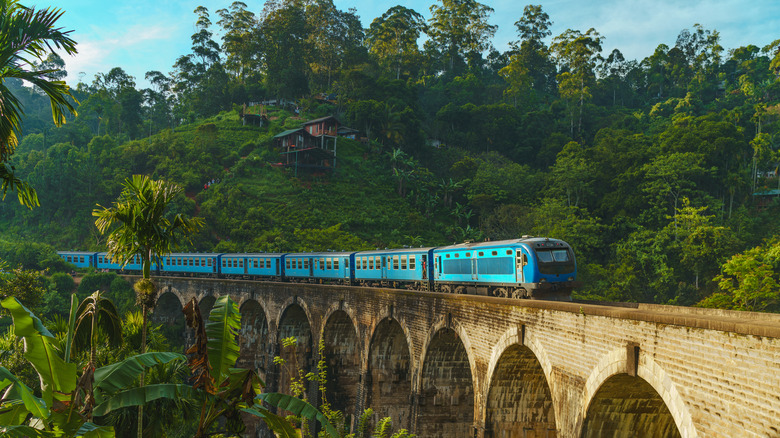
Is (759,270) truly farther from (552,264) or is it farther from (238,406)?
(238,406)

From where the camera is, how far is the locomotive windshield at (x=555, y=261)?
1631cm

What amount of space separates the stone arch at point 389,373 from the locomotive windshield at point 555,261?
740cm

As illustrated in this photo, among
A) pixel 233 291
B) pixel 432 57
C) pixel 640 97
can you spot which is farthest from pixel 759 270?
pixel 432 57

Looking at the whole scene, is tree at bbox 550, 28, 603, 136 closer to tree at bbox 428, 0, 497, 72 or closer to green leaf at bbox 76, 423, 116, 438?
tree at bbox 428, 0, 497, 72

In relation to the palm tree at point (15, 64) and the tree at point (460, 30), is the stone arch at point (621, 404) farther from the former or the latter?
the tree at point (460, 30)

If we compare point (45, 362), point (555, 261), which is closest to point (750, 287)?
point (555, 261)

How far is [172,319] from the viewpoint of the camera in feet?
142

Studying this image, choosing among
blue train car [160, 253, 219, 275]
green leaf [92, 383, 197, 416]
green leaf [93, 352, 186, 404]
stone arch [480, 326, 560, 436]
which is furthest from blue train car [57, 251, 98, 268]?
green leaf [93, 352, 186, 404]

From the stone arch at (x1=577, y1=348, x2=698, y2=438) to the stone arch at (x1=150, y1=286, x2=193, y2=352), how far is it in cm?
3353

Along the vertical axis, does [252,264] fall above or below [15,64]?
below

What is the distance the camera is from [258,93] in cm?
7994

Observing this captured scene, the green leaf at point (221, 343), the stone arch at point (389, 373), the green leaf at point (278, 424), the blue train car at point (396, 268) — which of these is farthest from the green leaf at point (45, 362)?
the blue train car at point (396, 268)

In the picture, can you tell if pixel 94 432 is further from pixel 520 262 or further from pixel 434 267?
pixel 434 267

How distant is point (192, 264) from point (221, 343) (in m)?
37.9
